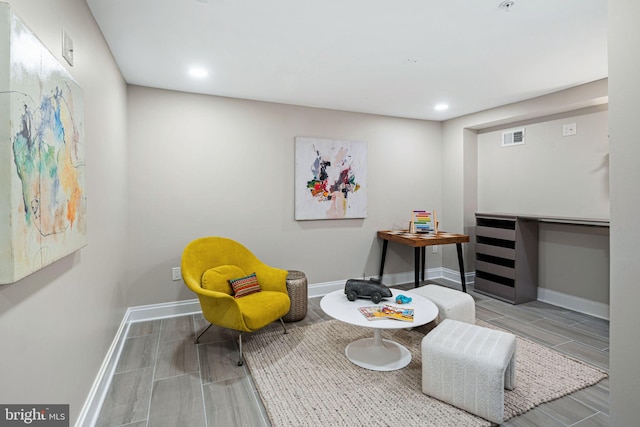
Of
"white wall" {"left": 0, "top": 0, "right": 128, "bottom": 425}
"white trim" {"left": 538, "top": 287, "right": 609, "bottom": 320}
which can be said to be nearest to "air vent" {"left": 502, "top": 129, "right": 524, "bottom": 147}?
"white trim" {"left": 538, "top": 287, "right": 609, "bottom": 320}

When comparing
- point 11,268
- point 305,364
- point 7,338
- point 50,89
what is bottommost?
point 305,364

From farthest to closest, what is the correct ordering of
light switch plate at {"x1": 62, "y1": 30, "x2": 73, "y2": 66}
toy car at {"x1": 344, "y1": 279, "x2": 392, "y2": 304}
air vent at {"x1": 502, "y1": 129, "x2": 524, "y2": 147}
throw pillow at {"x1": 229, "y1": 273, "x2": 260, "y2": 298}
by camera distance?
air vent at {"x1": 502, "y1": 129, "x2": 524, "y2": 147} → throw pillow at {"x1": 229, "y1": 273, "x2": 260, "y2": 298} → toy car at {"x1": 344, "y1": 279, "x2": 392, "y2": 304} → light switch plate at {"x1": 62, "y1": 30, "x2": 73, "y2": 66}

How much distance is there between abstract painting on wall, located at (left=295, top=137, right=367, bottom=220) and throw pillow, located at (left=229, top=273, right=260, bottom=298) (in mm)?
1077

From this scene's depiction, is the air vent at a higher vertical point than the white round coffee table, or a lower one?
higher

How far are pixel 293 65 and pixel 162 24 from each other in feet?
3.26

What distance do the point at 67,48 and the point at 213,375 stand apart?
206 centimetres

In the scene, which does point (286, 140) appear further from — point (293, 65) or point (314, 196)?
point (293, 65)

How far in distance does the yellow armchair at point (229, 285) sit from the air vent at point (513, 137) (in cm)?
327

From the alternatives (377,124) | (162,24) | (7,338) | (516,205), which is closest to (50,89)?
(7,338)

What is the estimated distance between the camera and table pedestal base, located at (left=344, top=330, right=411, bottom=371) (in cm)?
229

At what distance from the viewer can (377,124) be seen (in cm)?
428

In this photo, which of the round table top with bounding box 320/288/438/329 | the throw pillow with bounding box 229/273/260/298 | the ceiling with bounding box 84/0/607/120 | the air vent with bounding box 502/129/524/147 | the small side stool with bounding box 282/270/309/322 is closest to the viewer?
the ceiling with bounding box 84/0/607/120

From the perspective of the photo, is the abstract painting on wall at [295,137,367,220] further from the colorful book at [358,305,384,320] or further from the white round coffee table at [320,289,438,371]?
the colorful book at [358,305,384,320]

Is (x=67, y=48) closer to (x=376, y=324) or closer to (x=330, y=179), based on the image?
(x=376, y=324)
